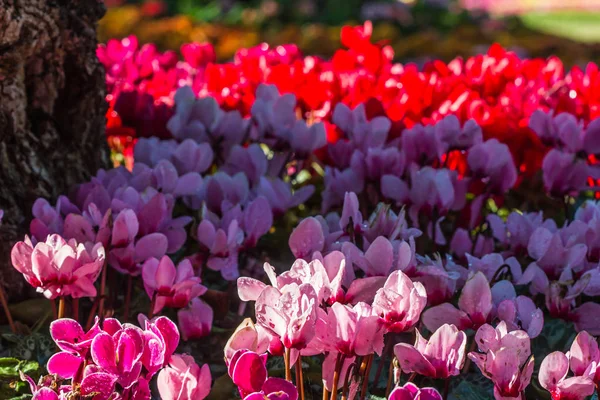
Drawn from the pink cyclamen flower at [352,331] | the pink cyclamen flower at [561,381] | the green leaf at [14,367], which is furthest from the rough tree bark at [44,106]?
the pink cyclamen flower at [561,381]

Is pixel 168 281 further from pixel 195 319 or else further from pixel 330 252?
pixel 330 252

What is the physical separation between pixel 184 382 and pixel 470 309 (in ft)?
1.71

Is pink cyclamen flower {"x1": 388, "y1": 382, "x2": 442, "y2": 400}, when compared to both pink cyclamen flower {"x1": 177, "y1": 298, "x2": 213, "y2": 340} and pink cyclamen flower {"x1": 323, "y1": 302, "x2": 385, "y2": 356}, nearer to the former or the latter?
pink cyclamen flower {"x1": 323, "y1": 302, "x2": 385, "y2": 356}

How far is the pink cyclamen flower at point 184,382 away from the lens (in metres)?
1.22

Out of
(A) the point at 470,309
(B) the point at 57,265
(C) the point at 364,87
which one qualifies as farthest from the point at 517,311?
(C) the point at 364,87

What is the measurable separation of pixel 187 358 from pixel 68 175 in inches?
40.2

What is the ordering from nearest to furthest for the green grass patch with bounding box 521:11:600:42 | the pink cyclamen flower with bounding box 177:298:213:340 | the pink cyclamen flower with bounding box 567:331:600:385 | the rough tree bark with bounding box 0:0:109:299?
1. the pink cyclamen flower with bounding box 567:331:600:385
2. the pink cyclamen flower with bounding box 177:298:213:340
3. the rough tree bark with bounding box 0:0:109:299
4. the green grass patch with bounding box 521:11:600:42

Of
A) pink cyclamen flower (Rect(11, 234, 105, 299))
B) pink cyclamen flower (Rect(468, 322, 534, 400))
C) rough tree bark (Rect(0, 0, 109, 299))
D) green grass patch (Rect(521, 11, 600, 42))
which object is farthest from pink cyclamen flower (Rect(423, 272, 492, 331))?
green grass patch (Rect(521, 11, 600, 42))

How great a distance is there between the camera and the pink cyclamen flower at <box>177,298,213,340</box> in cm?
170

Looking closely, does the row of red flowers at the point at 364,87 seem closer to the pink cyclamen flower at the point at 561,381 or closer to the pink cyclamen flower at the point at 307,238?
the pink cyclamen flower at the point at 307,238

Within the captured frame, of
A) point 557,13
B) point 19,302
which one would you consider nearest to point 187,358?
point 19,302

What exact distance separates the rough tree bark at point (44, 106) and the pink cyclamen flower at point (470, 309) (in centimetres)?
100

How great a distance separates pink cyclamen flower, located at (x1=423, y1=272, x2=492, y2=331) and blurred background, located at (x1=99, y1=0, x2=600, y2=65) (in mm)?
4514

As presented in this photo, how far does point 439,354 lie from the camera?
49.5 inches
